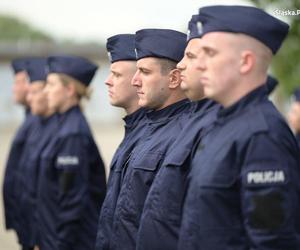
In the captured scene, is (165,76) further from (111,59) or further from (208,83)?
(208,83)

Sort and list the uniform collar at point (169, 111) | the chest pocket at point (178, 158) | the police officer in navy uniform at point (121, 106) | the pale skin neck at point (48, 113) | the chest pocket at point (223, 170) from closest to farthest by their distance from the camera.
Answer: the chest pocket at point (223, 170) → the chest pocket at point (178, 158) → the uniform collar at point (169, 111) → the police officer in navy uniform at point (121, 106) → the pale skin neck at point (48, 113)

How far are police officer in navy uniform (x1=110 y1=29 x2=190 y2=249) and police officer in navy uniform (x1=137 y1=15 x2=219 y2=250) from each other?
363mm

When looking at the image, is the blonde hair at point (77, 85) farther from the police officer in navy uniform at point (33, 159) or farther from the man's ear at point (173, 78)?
the man's ear at point (173, 78)

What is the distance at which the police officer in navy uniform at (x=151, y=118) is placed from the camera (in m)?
A: 4.23

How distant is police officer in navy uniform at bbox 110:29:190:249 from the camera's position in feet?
13.9

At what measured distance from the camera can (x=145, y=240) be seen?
3.79 metres

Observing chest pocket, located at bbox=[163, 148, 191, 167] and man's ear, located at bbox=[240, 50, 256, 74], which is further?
chest pocket, located at bbox=[163, 148, 191, 167]

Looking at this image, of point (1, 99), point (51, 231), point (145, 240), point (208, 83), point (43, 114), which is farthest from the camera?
point (1, 99)

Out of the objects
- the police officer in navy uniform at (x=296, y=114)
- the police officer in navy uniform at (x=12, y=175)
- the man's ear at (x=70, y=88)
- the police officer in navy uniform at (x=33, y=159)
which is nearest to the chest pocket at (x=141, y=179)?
the police officer in navy uniform at (x=33, y=159)

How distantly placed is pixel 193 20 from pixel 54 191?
2.79m

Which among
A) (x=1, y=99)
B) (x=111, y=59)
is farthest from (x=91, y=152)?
(x=1, y=99)

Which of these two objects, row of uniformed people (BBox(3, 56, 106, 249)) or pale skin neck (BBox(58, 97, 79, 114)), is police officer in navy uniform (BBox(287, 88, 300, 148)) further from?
pale skin neck (BBox(58, 97, 79, 114))

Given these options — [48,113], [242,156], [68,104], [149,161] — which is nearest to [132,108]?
[149,161]

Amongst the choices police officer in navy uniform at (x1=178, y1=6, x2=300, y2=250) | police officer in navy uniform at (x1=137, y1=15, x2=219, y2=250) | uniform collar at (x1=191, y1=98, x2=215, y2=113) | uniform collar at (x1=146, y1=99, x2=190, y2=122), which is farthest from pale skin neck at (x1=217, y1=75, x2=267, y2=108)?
uniform collar at (x1=146, y1=99, x2=190, y2=122)
